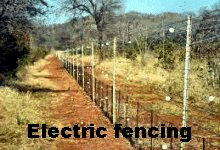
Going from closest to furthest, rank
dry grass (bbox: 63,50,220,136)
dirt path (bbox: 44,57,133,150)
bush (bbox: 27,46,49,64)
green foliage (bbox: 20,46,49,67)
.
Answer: dirt path (bbox: 44,57,133,150) < dry grass (bbox: 63,50,220,136) < green foliage (bbox: 20,46,49,67) < bush (bbox: 27,46,49,64)

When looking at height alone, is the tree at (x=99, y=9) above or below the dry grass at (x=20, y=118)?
above

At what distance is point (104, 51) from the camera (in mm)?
30453

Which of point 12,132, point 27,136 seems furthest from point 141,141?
point 12,132

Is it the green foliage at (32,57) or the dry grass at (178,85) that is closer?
the dry grass at (178,85)

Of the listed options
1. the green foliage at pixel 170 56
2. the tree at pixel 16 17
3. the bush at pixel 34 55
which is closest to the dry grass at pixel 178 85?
the green foliage at pixel 170 56

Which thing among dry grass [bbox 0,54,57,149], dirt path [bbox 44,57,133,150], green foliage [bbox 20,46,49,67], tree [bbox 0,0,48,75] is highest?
tree [bbox 0,0,48,75]

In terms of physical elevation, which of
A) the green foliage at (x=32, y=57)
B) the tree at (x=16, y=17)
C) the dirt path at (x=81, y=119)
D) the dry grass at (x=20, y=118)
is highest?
the tree at (x=16, y=17)

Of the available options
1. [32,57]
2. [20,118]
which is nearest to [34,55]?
[32,57]

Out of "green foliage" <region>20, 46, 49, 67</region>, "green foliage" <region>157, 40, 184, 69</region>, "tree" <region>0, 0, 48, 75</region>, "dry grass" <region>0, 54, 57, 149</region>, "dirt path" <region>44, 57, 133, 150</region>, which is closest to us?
"dry grass" <region>0, 54, 57, 149</region>

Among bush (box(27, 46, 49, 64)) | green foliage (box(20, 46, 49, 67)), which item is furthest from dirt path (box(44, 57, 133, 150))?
bush (box(27, 46, 49, 64))

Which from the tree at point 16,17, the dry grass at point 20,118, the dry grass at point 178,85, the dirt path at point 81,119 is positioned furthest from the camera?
the tree at point 16,17

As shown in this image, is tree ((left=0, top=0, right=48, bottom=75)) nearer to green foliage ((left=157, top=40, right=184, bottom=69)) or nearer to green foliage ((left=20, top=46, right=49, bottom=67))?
green foliage ((left=20, top=46, right=49, bottom=67))

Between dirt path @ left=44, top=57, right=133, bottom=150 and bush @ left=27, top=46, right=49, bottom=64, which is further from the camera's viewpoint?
bush @ left=27, top=46, right=49, bottom=64

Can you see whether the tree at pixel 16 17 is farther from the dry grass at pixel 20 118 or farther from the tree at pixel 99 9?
the tree at pixel 99 9
